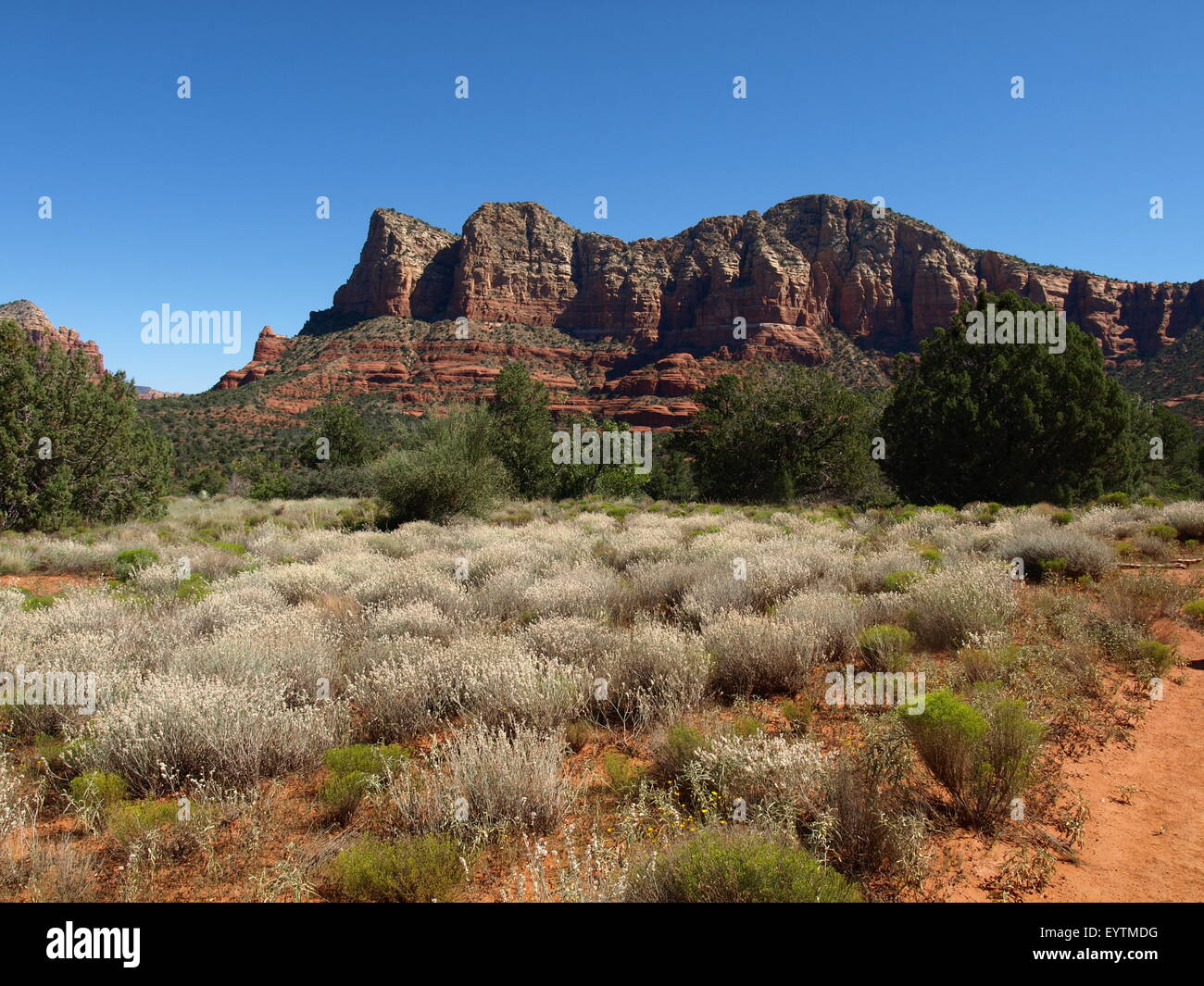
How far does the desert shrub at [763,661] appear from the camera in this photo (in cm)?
484

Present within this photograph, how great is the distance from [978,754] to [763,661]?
1.79 meters

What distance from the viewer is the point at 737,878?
2230 mm

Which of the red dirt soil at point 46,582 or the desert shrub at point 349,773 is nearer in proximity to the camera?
the desert shrub at point 349,773

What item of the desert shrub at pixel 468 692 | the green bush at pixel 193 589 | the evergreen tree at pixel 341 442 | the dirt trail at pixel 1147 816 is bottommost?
the dirt trail at pixel 1147 816

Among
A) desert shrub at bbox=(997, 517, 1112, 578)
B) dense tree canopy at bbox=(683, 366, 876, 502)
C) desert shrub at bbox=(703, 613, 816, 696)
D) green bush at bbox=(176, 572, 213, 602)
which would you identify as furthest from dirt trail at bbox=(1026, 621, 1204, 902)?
dense tree canopy at bbox=(683, 366, 876, 502)

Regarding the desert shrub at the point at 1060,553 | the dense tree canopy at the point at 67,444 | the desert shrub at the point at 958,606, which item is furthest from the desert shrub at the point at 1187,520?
the dense tree canopy at the point at 67,444

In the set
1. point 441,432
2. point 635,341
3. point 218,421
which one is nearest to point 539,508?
point 441,432

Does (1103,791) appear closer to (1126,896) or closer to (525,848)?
(1126,896)

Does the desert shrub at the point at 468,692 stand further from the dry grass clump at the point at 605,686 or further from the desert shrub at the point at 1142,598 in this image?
the desert shrub at the point at 1142,598

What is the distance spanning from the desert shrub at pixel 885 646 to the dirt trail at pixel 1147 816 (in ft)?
4.80

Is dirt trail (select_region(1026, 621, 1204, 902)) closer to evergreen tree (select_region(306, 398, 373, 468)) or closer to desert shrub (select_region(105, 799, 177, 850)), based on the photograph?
desert shrub (select_region(105, 799, 177, 850))
